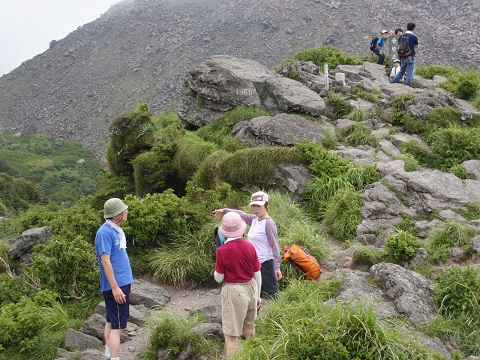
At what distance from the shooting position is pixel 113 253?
4.89 metres

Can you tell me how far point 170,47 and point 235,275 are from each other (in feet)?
275

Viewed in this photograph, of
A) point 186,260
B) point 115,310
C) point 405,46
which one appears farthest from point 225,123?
point 115,310

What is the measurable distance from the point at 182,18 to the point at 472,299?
9533 cm

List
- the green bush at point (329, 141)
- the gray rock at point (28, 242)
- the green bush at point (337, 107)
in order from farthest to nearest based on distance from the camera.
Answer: the green bush at point (337, 107), the green bush at point (329, 141), the gray rock at point (28, 242)

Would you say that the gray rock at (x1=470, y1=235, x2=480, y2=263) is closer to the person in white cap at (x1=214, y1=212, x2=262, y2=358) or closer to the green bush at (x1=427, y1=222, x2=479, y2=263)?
the green bush at (x1=427, y1=222, x2=479, y2=263)

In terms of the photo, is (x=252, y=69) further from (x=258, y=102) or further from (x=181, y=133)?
(x=181, y=133)

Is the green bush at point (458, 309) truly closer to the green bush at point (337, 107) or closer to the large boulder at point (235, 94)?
the large boulder at point (235, 94)

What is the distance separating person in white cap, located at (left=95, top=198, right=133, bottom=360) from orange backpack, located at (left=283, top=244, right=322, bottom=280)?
98.1 inches

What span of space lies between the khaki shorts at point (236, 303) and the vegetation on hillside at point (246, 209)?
0.99 ft

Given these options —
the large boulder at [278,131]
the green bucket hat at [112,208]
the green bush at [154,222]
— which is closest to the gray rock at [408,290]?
the green bucket hat at [112,208]

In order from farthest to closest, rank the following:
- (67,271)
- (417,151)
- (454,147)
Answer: (417,151) < (454,147) < (67,271)

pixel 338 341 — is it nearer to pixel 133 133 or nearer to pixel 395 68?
pixel 133 133

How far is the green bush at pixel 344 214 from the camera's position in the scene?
8.32 m

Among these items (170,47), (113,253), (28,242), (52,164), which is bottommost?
(52,164)
